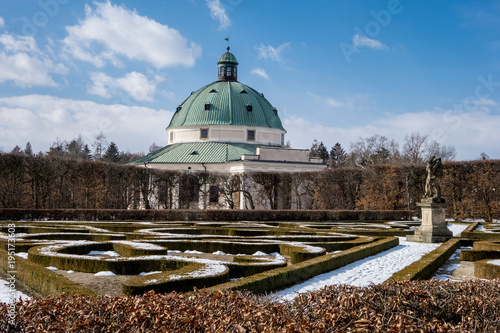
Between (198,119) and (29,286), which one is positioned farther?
(198,119)

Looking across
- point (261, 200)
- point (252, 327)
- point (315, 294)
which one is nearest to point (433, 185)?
point (315, 294)

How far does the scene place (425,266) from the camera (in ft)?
33.3

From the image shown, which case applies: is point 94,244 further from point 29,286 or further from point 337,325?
point 337,325

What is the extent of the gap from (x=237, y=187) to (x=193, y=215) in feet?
42.3

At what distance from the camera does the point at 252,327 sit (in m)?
4.36

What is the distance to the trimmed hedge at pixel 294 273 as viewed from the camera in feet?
25.3

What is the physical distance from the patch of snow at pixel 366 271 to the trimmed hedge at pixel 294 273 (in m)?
0.13

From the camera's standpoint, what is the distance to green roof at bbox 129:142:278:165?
47750 millimetres

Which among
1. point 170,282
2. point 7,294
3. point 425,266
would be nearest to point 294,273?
point 170,282

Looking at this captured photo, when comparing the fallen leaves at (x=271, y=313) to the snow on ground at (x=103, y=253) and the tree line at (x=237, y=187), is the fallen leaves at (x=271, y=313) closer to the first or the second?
the snow on ground at (x=103, y=253)

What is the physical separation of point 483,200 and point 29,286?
30755 mm

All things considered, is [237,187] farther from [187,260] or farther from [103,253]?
[187,260]

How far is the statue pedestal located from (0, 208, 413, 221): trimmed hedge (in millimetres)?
12510

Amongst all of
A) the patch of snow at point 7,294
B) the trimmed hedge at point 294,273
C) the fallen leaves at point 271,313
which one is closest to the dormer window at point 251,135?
the trimmed hedge at point 294,273
